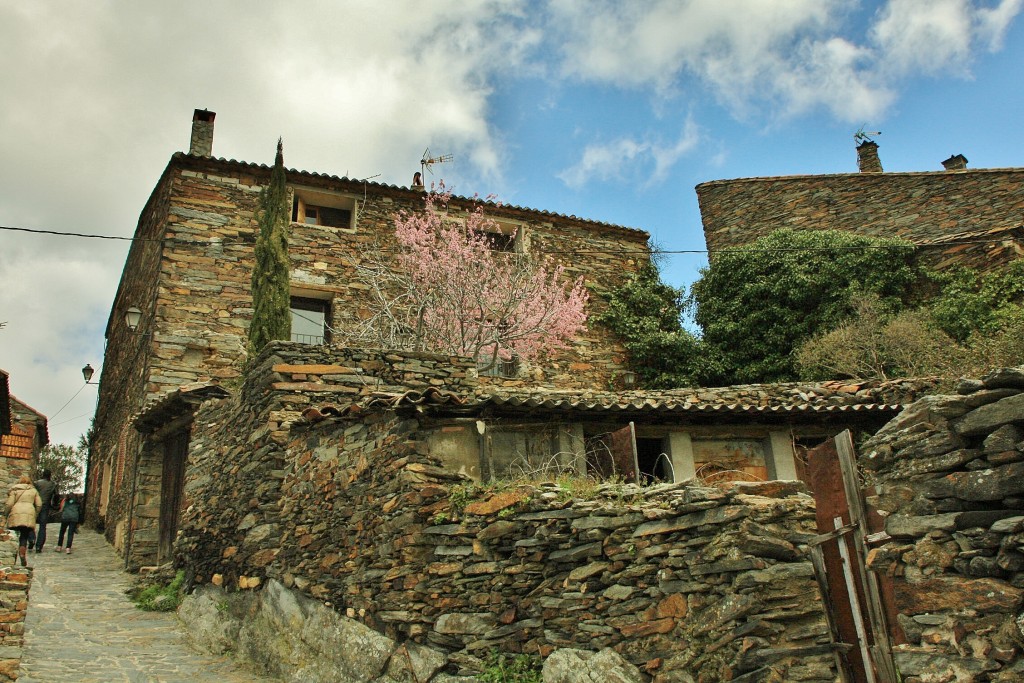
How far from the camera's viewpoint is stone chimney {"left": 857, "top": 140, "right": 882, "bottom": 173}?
2031 cm

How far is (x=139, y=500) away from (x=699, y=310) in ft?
39.9

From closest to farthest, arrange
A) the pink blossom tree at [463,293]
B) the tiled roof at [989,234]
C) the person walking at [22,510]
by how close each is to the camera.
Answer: the person walking at [22,510] < the tiled roof at [989,234] < the pink blossom tree at [463,293]

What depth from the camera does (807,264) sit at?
16047 millimetres

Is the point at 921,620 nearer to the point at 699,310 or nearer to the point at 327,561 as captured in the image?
the point at 327,561

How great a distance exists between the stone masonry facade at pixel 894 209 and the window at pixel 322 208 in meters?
9.49

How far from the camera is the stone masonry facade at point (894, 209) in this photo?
49.2 ft

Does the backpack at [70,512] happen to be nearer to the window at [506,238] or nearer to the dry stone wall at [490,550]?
the dry stone wall at [490,550]

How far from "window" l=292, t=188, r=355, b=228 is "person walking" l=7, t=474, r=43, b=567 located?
7.36m

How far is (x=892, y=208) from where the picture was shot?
17656 mm

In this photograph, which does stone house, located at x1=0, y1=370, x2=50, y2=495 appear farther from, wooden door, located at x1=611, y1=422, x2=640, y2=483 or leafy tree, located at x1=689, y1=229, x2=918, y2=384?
leafy tree, located at x1=689, y1=229, x2=918, y2=384

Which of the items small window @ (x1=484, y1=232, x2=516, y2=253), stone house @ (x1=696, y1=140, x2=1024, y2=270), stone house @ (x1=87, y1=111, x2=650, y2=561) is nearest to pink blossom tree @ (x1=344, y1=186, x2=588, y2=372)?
small window @ (x1=484, y1=232, x2=516, y2=253)

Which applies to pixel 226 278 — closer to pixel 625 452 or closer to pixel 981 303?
pixel 625 452

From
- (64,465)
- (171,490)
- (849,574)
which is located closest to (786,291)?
(171,490)

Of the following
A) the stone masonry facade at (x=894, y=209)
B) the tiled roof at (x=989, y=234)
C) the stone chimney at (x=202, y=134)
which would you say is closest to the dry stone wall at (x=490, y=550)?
the stone chimney at (x=202, y=134)
